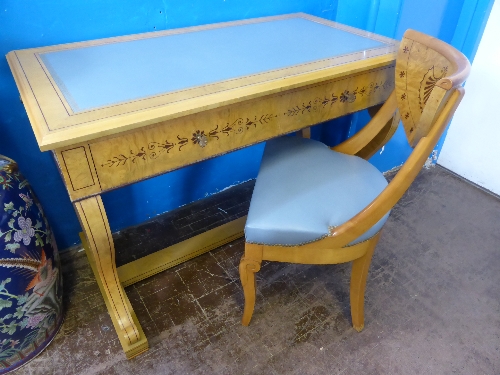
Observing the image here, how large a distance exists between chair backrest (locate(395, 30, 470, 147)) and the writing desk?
0.29 feet

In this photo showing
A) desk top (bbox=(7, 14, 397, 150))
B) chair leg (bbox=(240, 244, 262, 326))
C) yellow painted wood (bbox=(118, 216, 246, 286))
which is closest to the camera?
desk top (bbox=(7, 14, 397, 150))

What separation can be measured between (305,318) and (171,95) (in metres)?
0.93

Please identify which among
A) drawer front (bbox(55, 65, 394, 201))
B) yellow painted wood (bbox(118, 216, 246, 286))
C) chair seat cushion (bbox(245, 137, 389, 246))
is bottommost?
yellow painted wood (bbox(118, 216, 246, 286))

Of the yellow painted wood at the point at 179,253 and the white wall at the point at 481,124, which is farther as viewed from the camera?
the white wall at the point at 481,124

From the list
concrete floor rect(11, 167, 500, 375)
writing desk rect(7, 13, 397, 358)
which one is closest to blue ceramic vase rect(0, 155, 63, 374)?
concrete floor rect(11, 167, 500, 375)


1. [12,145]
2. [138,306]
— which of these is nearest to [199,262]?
[138,306]

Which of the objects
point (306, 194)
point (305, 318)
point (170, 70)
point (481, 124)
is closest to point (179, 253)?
point (305, 318)

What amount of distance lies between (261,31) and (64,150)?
854 millimetres

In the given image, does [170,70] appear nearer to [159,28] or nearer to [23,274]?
[159,28]

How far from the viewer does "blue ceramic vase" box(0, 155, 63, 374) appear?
1.04 metres

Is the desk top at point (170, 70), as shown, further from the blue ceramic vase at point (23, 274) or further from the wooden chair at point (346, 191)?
the blue ceramic vase at point (23, 274)

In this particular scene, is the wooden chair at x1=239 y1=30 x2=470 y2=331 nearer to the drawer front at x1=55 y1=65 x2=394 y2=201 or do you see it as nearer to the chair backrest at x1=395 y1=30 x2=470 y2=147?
the chair backrest at x1=395 y1=30 x2=470 y2=147

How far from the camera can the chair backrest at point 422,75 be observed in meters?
0.90

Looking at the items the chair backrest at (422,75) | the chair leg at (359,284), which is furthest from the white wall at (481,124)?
the chair leg at (359,284)
